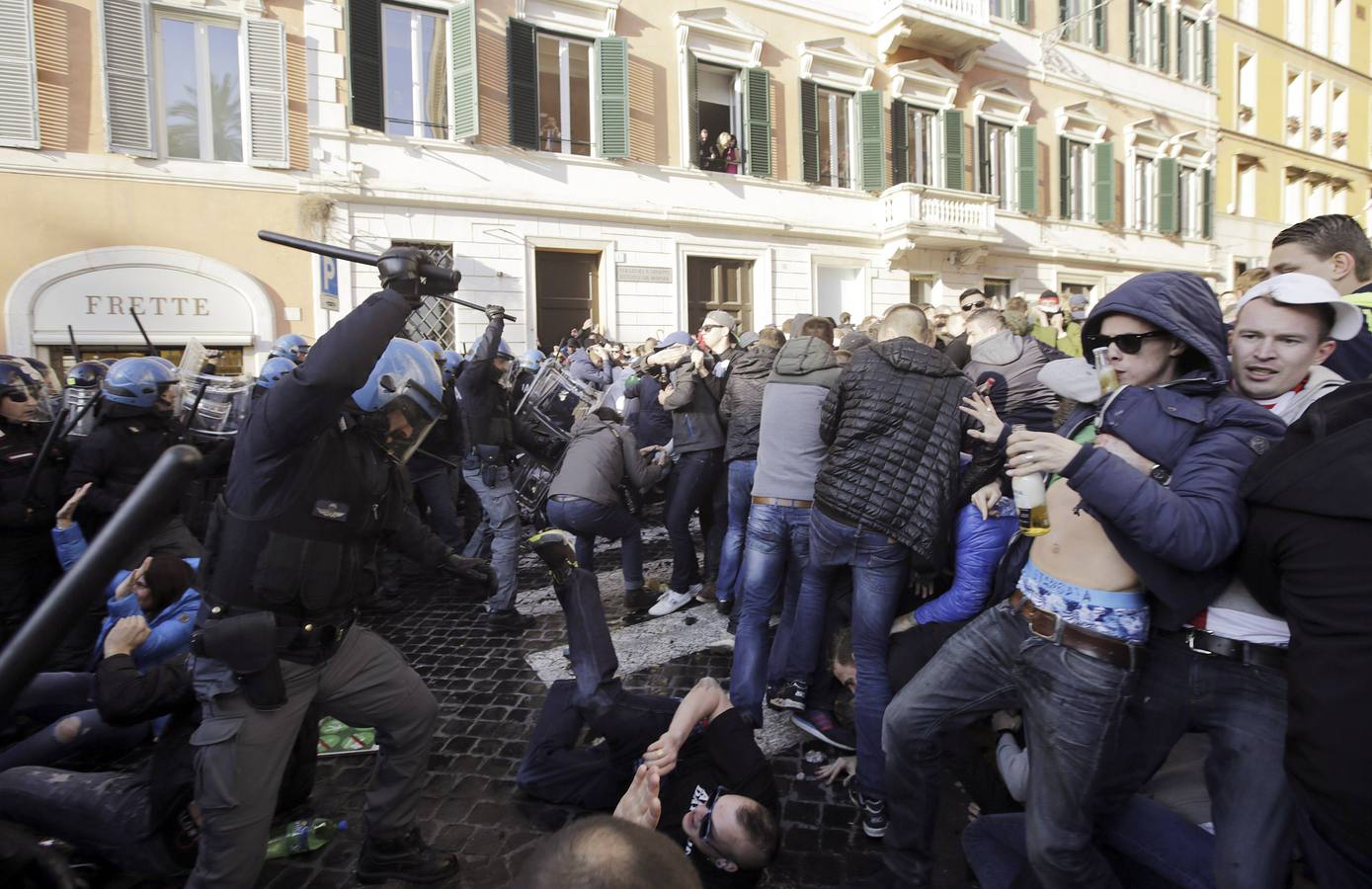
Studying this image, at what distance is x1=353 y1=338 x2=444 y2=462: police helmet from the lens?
2475 mm

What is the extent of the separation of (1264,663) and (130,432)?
5.29 metres

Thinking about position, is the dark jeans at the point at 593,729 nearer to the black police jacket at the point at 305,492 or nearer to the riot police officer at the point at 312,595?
the riot police officer at the point at 312,595

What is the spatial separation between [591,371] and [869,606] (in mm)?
7117

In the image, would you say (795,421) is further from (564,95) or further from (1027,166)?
(1027,166)

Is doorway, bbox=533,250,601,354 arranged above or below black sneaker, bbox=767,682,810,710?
above

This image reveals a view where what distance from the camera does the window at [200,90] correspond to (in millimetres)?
10812

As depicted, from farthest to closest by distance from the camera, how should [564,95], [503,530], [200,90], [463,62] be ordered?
[564,95]
[463,62]
[200,90]
[503,530]

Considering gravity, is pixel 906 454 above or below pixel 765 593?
above

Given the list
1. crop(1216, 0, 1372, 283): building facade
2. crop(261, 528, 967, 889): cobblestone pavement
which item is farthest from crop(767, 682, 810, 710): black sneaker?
crop(1216, 0, 1372, 283): building facade

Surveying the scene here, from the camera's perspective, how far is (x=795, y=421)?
3.69 metres

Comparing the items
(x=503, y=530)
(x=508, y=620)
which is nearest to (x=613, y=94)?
(x=503, y=530)

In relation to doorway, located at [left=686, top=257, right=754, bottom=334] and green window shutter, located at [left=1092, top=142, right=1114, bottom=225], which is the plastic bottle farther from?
green window shutter, located at [left=1092, top=142, right=1114, bottom=225]

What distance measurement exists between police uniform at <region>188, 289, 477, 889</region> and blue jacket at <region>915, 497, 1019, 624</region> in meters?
2.37

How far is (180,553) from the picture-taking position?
149 inches
